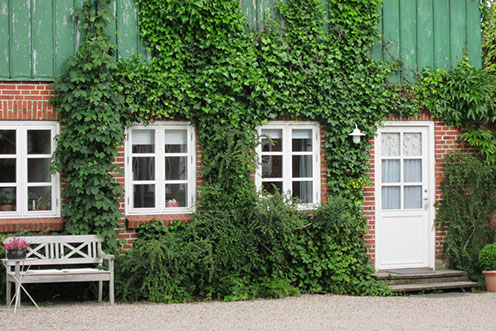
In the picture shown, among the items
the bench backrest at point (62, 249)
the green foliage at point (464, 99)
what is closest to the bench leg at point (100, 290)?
the bench backrest at point (62, 249)

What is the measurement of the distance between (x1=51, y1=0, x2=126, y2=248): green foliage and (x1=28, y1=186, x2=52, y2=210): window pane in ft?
1.00

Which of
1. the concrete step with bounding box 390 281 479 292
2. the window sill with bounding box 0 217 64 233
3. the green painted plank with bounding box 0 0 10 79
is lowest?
the concrete step with bounding box 390 281 479 292

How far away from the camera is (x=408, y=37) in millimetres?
11109

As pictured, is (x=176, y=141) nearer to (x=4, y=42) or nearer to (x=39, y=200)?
(x=39, y=200)

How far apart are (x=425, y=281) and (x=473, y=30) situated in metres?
4.27

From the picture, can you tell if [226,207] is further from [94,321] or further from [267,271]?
[94,321]

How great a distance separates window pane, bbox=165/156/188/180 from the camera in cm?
1011

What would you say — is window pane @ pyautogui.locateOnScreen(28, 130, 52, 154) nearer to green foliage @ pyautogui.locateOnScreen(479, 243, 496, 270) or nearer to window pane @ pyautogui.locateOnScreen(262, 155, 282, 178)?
window pane @ pyautogui.locateOnScreen(262, 155, 282, 178)

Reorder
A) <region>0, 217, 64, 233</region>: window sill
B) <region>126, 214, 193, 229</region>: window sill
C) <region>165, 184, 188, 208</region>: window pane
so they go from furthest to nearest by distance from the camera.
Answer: <region>165, 184, 188, 208</region>: window pane < <region>126, 214, 193, 229</region>: window sill < <region>0, 217, 64, 233</region>: window sill

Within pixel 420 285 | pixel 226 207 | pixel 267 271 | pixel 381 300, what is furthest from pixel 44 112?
pixel 420 285

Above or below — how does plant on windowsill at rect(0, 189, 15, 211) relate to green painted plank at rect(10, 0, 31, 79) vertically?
below

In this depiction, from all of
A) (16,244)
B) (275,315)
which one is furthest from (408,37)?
(16,244)

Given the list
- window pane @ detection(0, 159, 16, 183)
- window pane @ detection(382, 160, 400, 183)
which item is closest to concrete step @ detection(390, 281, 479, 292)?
window pane @ detection(382, 160, 400, 183)

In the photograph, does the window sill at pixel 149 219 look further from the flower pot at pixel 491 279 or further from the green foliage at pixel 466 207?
the flower pot at pixel 491 279
